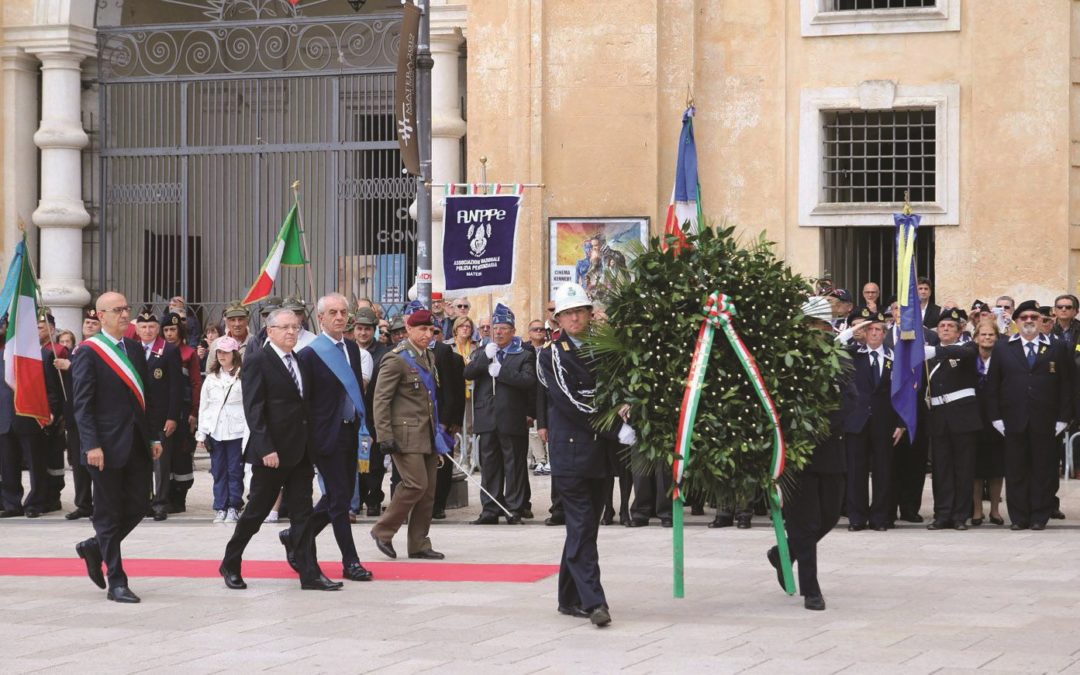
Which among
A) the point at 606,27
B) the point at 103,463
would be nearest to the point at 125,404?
the point at 103,463

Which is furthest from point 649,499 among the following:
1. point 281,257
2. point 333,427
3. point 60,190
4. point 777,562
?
point 60,190

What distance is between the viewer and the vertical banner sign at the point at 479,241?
16188 millimetres

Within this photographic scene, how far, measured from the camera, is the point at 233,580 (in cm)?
1101

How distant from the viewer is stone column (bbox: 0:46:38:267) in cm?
2308

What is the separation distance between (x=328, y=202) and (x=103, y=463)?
1191 cm

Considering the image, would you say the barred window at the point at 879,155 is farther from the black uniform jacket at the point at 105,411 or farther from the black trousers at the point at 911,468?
the black uniform jacket at the point at 105,411

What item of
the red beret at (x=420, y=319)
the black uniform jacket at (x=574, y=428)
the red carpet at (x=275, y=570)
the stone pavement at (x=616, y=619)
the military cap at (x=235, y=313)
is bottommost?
the red carpet at (x=275, y=570)

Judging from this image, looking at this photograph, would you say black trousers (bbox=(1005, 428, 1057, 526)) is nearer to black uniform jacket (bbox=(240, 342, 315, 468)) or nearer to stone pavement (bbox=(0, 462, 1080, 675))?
stone pavement (bbox=(0, 462, 1080, 675))

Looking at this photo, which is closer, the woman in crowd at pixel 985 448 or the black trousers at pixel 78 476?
the woman in crowd at pixel 985 448

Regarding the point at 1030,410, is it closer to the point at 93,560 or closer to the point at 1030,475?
the point at 1030,475

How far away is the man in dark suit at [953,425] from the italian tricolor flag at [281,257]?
6.38m

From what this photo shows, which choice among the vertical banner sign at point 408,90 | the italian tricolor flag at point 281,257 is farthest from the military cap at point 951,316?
the italian tricolor flag at point 281,257

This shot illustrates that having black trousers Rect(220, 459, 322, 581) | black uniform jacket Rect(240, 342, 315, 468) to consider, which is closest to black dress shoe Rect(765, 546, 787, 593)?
black trousers Rect(220, 459, 322, 581)

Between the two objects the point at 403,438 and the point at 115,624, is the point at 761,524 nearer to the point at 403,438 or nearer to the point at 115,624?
the point at 403,438
